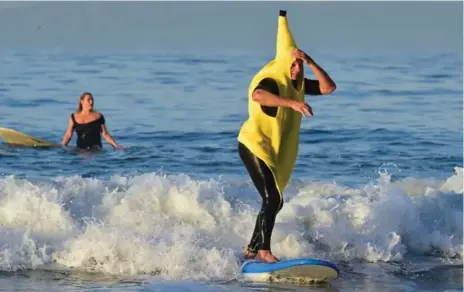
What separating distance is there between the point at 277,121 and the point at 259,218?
2.51 feet

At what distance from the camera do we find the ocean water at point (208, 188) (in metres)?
8.39

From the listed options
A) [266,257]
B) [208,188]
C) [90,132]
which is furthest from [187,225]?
[90,132]

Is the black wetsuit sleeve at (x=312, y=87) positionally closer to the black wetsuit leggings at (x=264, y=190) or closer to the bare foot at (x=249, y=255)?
the black wetsuit leggings at (x=264, y=190)

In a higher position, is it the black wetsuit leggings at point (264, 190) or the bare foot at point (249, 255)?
the black wetsuit leggings at point (264, 190)

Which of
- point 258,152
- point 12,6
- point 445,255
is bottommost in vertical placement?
point 445,255

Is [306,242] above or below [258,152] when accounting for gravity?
below

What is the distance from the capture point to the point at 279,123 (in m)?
7.89

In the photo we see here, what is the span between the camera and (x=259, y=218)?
8.09m

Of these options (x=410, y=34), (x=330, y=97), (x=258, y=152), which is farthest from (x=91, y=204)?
(x=410, y=34)

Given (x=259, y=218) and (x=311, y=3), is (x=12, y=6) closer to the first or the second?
(x=311, y=3)

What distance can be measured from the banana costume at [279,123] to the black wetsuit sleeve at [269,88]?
28 mm

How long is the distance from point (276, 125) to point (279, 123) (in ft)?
0.10

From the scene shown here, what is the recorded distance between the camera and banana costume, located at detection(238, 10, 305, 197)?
785cm

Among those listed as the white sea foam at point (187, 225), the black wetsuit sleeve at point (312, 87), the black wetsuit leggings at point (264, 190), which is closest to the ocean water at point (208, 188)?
the white sea foam at point (187, 225)
